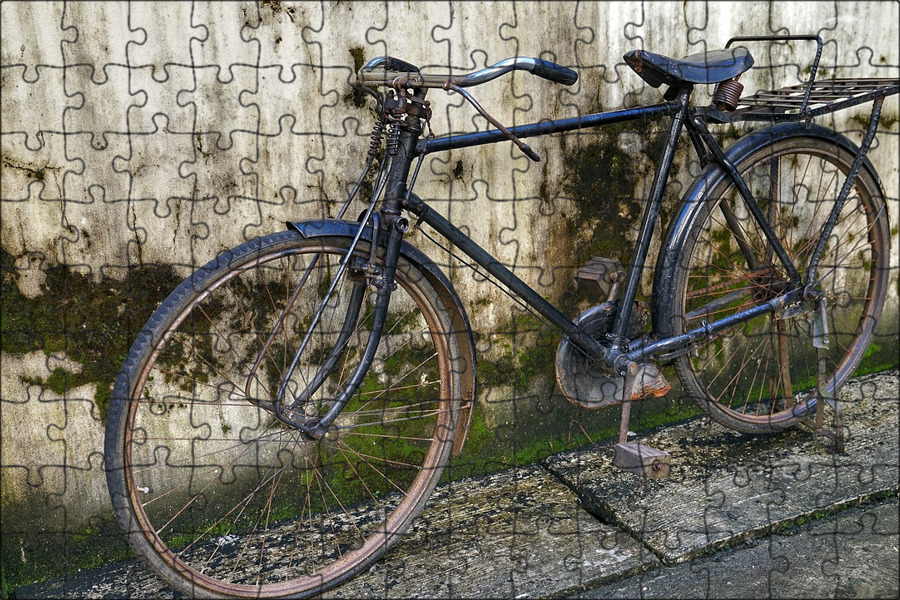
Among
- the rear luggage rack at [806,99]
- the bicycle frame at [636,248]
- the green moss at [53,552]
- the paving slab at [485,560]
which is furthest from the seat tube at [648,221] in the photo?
the green moss at [53,552]

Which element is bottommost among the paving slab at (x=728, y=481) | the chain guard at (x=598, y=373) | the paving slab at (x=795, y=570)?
the paving slab at (x=795, y=570)

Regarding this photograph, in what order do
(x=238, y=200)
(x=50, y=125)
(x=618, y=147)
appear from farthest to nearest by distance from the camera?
(x=618, y=147)
(x=238, y=200)
(x=50, y=125)

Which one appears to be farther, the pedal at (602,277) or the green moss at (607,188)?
the green moss at (607,188)

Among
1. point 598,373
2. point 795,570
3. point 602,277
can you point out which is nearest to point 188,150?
point 602,277

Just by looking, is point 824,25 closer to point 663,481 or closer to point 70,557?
point 663,481

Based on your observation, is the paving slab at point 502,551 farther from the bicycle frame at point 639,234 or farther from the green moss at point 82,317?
the green moss at point 82,317

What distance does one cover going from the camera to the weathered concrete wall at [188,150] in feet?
7.93

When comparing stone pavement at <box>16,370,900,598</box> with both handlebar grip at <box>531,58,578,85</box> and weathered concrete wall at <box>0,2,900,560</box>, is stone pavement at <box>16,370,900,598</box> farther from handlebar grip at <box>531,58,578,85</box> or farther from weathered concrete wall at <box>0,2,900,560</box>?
handlebar grip at <box>531,58,578,85</box>

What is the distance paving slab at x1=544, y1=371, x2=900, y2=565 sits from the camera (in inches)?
108

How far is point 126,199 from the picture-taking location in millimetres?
2516

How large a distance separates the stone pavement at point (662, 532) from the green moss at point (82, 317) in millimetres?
672

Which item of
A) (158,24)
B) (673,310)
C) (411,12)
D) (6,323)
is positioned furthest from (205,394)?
(673,310)

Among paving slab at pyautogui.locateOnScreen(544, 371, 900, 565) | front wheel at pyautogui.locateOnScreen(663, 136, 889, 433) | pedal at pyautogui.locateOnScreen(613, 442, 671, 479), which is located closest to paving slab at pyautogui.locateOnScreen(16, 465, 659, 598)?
paving slab at pyautogui.locateOnScreen(544, 371, 900, 565)

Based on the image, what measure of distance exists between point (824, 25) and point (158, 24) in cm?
277
